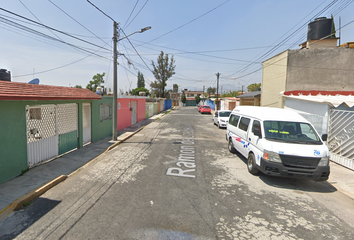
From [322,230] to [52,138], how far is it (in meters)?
8.72

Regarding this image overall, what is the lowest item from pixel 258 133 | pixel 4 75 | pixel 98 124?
pixel 98 124

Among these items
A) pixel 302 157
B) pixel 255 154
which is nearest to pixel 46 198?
pixel 255 154

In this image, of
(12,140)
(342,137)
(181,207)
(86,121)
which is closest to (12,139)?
(12,140)

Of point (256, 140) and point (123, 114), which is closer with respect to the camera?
point (256, 140)

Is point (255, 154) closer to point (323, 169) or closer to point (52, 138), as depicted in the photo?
point (323, 169)

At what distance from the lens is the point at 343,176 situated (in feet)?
21.9

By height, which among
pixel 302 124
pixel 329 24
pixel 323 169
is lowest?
pixel 323 169

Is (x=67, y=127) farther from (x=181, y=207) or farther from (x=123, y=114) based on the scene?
(x=123, y=114)

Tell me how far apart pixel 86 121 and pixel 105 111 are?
7.05ft

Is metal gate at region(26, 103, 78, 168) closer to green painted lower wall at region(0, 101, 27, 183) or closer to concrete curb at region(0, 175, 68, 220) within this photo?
green painted lower wall at region(0, 101, 27, 183)

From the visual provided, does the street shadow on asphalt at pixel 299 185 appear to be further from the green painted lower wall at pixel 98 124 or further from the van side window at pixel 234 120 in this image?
the green painted lower wall at pixel 98 124

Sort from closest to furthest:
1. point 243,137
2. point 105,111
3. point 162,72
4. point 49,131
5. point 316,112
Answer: point 49,131
point 243,137
point 316,112
point 105,111
point 162,72

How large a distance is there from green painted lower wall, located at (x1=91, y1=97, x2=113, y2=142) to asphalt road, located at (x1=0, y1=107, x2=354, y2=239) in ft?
13.3

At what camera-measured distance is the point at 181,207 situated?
445 centimetres
